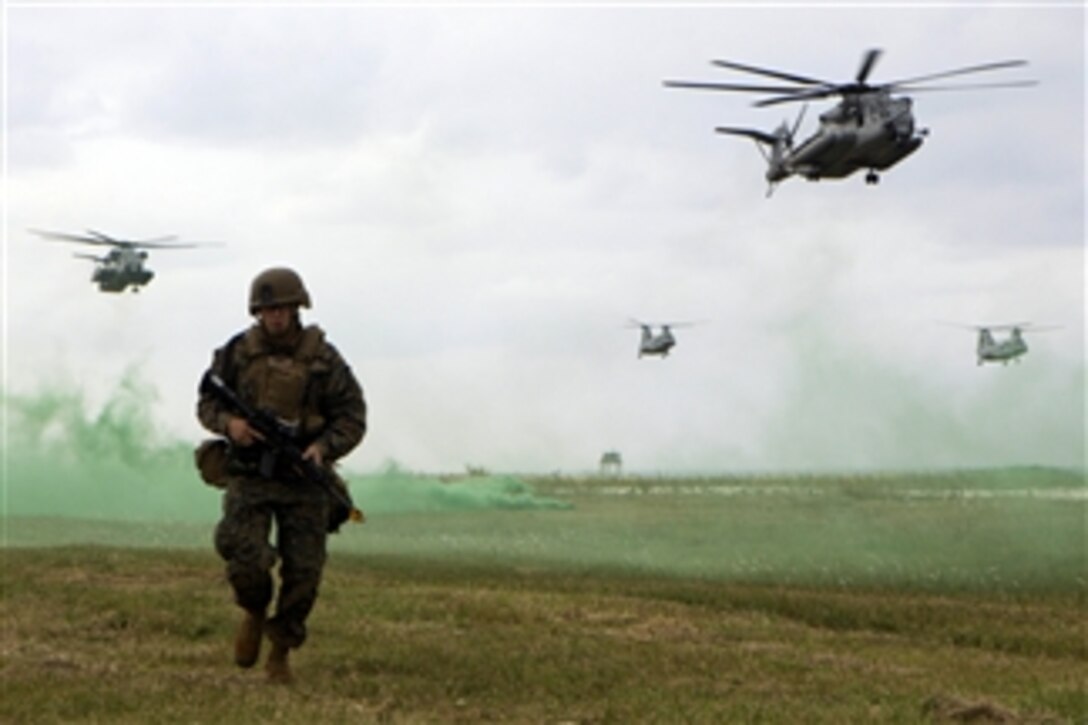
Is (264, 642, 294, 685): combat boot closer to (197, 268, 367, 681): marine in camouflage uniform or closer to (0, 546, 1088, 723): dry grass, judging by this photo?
(197, 268, 367, 681): marine in camouflage uniform

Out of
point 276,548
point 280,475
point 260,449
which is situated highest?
point 260,449

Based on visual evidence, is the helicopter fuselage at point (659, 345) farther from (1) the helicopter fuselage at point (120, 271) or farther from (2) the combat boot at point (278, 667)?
(2) the combat boot at point (278, 667)

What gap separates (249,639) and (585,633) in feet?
13.4

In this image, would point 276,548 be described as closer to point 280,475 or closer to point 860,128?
point 280,475

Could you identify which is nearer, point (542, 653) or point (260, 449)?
point (260, 449)

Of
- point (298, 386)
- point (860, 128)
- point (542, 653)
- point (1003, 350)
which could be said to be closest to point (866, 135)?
point (860, 128)

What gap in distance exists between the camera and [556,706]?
10.9 metres

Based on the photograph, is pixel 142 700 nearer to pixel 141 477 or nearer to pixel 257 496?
pixel 257 496

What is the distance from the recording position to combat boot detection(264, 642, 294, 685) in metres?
11.7

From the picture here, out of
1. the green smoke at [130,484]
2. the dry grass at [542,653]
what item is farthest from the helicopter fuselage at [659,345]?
the dry grass at [542,653]

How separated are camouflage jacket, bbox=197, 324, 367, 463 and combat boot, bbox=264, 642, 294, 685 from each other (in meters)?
1.39

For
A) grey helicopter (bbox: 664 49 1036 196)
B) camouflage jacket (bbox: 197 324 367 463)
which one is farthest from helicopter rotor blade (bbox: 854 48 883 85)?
camouflage jacket (bbox: 197 324 367 463)

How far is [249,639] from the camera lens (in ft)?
39.2

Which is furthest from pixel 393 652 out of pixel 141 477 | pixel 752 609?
pixel 141 477
